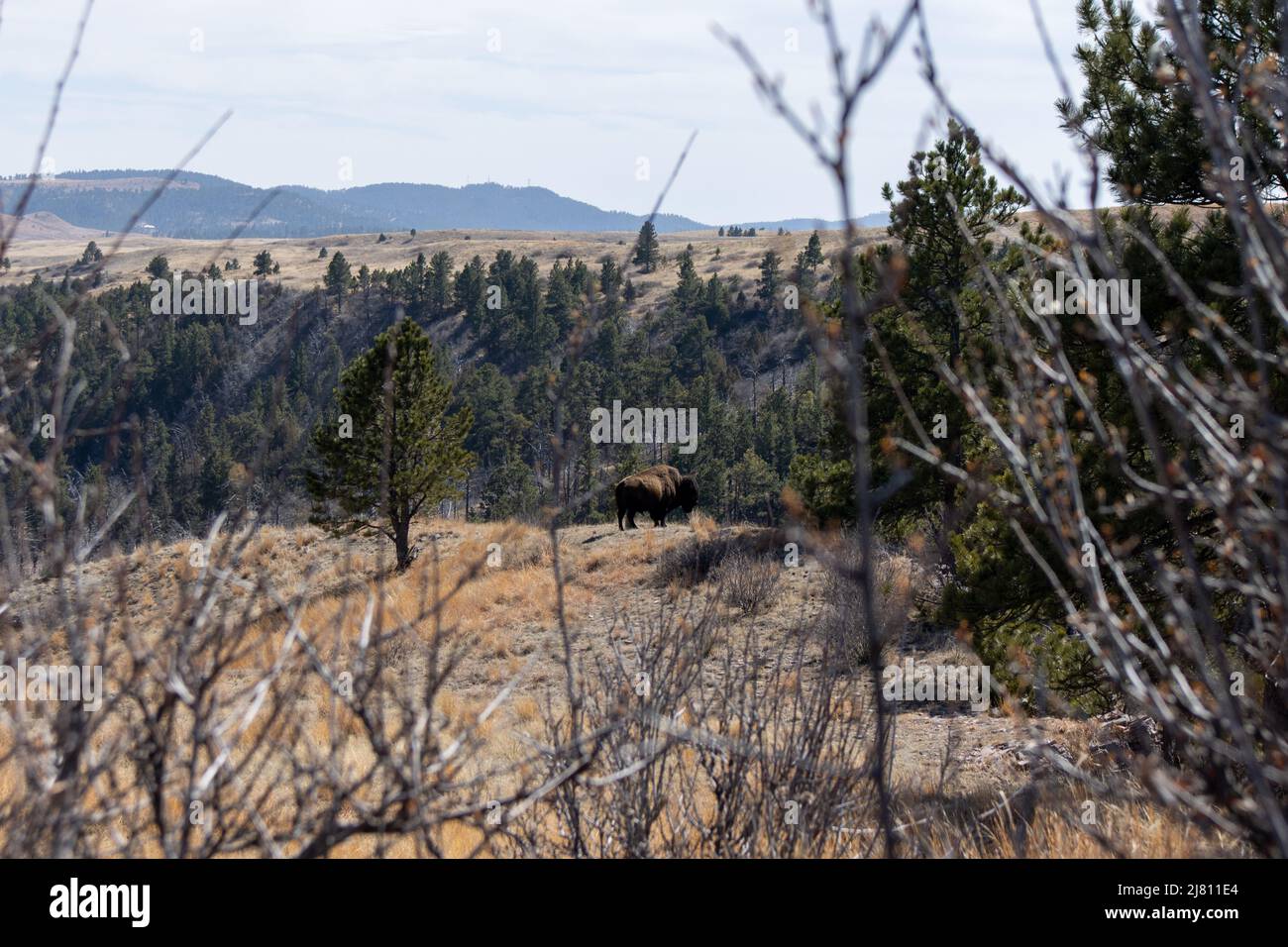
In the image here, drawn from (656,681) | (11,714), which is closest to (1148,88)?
(656,681)

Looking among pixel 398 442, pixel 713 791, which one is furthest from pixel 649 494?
pixel 713 791

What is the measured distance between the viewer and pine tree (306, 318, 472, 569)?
22.4 m

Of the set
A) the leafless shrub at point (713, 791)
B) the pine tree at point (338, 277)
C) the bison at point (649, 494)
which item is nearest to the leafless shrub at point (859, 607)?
the leafless shrub at point (713, 791)

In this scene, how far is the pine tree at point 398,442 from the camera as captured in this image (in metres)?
22.4

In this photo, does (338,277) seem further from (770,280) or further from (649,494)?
(649,494)

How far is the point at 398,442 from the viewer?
22109mm

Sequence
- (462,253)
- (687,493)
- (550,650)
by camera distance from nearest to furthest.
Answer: (550,650) < (687,493) < (462,253)

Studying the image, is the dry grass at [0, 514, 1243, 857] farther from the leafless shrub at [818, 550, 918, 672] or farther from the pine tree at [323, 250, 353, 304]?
the pine tree at [323, 250, 353, 304]

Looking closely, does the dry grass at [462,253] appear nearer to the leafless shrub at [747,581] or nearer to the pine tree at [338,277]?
the pine tree at [338,277]

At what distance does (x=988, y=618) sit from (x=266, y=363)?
324 feet

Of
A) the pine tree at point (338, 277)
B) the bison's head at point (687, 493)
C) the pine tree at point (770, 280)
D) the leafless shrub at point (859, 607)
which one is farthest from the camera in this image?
the pine tree at point (770, 280)

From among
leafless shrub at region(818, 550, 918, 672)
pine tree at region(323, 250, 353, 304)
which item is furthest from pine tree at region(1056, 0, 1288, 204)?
pine tree at region(323, 250, 353, 304)

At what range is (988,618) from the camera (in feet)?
28.4
